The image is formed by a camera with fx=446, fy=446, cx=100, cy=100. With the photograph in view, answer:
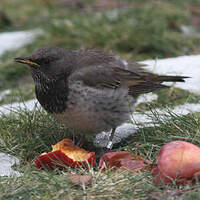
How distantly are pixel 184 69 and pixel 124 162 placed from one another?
2.88m

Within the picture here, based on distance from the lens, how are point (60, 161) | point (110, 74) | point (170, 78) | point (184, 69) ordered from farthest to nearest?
point (184, 69), point (170, 78), point (110, 74), point (60, 161)

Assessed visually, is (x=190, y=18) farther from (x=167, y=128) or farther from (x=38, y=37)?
(x=167, y=128)

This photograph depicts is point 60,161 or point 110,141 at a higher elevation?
point 60,161

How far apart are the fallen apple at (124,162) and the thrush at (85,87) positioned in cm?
67

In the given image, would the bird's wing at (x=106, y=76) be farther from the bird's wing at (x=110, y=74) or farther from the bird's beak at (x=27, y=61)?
the bird's beak at (x=27, y=61)

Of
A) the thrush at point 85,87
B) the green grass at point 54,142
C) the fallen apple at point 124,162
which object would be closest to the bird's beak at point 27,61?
→ the thrush at point 85,87

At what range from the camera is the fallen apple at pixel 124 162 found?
3420 millimetres

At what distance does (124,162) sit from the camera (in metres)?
3.51

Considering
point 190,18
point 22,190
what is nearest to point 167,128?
point 22,190

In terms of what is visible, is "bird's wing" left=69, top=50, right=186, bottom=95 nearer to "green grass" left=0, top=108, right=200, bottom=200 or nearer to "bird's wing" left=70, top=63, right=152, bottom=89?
"bird's wing" left=70, top=63, right=152, bottom=89

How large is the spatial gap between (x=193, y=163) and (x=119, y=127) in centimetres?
181

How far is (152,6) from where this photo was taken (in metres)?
9.10

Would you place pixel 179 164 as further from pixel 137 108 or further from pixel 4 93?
pixel 4 93

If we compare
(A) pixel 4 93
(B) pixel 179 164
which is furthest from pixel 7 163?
(A) pixel 4 93
